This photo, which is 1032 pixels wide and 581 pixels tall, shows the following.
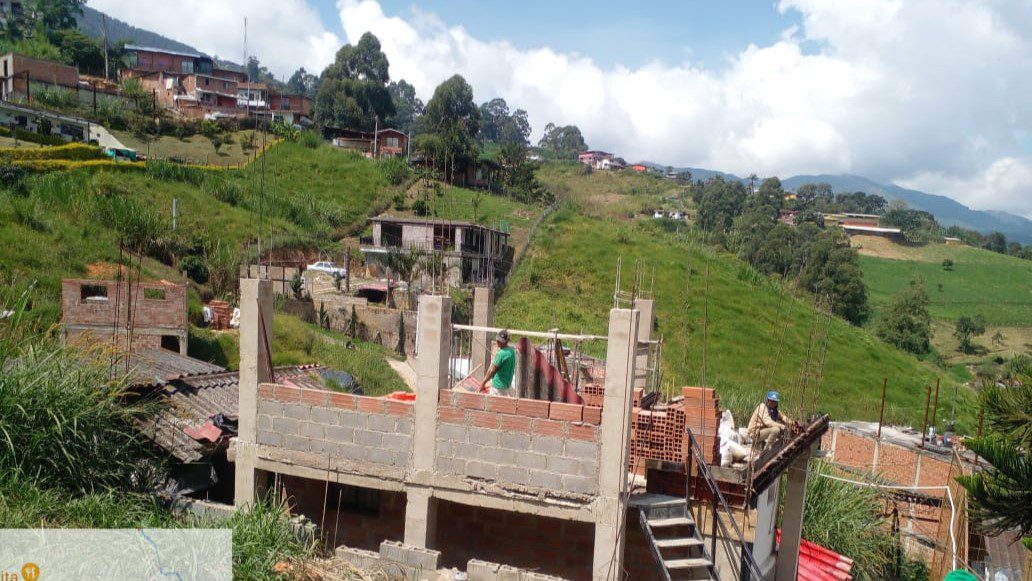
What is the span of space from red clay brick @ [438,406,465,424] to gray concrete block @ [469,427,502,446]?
17cm

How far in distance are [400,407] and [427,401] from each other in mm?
367

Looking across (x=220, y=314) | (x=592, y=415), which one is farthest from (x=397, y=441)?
(x=220, y=314)

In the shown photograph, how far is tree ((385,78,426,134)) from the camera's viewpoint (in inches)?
4250

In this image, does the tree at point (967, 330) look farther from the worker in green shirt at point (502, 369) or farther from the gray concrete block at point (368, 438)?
the gray concrete block at point (368, 438)

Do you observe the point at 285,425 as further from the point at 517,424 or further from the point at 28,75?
the point at 28,75

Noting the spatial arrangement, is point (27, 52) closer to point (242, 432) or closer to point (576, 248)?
point (576, 248)

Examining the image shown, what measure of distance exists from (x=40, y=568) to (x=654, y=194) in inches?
3366

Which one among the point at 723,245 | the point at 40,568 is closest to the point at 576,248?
the point at 723,245

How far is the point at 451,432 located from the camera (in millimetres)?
8117

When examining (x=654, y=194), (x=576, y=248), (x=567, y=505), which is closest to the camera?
(x=567, y=505)

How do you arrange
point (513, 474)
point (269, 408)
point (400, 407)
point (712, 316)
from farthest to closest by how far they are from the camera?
point (712, 316) < point (269, 408) < point (400, 407) < point (513, 474)

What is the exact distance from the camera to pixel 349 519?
9883mm

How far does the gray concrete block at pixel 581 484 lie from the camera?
7586 millimetres

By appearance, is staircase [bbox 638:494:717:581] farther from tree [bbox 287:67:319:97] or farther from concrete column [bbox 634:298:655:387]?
tree [bbox 287:67:319:97]
